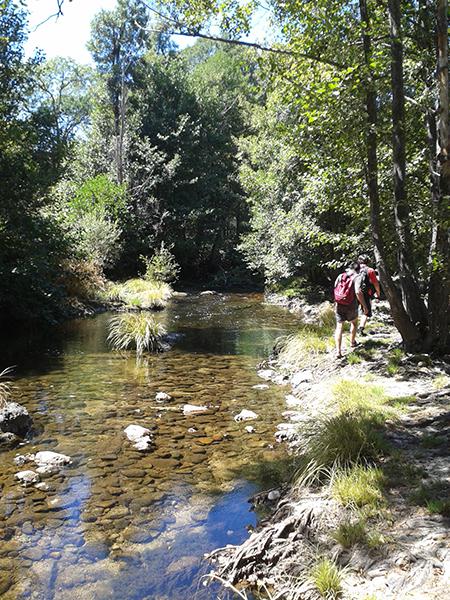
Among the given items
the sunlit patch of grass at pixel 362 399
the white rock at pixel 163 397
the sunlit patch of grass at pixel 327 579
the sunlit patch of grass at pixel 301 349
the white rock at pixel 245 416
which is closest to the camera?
the sunlit patch of grass at pixel 327 579

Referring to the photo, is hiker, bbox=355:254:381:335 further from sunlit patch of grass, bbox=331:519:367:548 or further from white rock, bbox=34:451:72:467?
sunlit patch of grass, bbox=331:519:367:548

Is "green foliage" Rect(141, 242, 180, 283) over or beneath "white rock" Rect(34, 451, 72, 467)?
over

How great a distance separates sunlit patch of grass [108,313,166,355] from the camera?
11.8 meters

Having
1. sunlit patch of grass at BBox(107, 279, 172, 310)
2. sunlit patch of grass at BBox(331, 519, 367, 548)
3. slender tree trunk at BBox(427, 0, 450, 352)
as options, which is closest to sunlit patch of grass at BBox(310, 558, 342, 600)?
sunlit patch of grass at BBox(331, 519, 367, 548)

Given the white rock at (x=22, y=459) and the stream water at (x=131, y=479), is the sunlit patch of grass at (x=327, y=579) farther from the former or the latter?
the white rock at (x=22, y=459)

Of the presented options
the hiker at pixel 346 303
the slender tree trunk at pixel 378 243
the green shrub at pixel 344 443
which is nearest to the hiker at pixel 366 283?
the hiker at pixel 346 303

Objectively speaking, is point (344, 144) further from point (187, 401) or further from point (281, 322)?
point (281, 322)

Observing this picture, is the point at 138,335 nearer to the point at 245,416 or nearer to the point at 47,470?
the point at 245,416

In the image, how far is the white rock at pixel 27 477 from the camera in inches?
198

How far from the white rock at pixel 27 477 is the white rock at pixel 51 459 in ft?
0.84

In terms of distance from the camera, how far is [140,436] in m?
6.27

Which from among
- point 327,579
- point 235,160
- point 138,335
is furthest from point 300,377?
point 235,160

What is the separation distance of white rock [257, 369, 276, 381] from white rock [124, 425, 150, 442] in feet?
11.2

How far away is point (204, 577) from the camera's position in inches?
143
